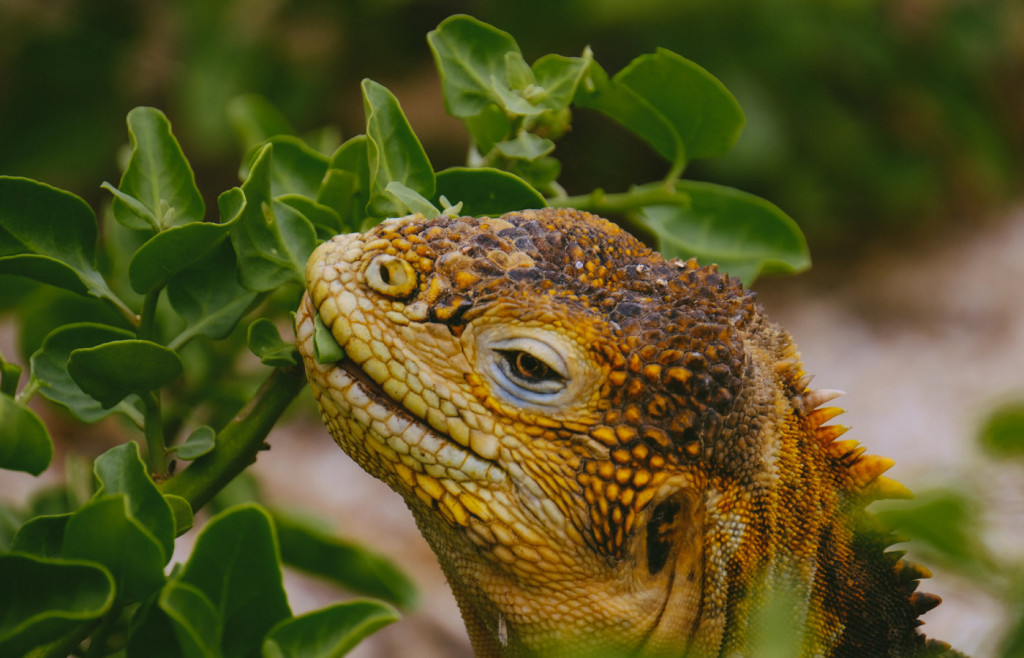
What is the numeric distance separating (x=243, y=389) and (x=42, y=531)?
1.09 metres

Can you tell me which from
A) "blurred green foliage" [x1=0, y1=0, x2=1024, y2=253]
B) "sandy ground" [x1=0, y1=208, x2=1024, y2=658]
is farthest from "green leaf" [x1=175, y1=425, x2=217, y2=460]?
"blurred green foliage" [x1=0, y1=0, x2=1024, y2=253]

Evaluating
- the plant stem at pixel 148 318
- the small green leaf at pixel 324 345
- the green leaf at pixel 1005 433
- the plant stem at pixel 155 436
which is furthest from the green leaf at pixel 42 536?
the green leaf at pixel 1005 433

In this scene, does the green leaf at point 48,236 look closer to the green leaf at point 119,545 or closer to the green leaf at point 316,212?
the green leaf at point 316,212

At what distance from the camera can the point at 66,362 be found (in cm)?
170

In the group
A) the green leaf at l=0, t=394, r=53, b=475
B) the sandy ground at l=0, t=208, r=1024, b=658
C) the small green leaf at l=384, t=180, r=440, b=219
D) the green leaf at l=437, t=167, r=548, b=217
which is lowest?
the green leaf at l=0, t=394, r=53, b=475

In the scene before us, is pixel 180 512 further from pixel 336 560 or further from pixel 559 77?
pixel 559 77

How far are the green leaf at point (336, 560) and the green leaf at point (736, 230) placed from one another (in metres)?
1.09

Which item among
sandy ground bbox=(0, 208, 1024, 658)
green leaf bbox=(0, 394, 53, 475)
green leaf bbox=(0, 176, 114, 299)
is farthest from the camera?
sandy ground bbox=(0, 208, 1024, 658)

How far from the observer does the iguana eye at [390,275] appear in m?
1.68

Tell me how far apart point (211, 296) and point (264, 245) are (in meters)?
0.16

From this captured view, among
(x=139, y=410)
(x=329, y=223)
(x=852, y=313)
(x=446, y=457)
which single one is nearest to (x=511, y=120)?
(x=329, y=223)

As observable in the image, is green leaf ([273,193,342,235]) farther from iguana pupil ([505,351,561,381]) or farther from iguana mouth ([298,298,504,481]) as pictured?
iguana pupil ([505,351,561,381])

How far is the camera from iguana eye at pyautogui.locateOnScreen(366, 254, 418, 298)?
1677mm

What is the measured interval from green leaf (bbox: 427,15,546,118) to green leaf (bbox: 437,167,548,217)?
129mm
